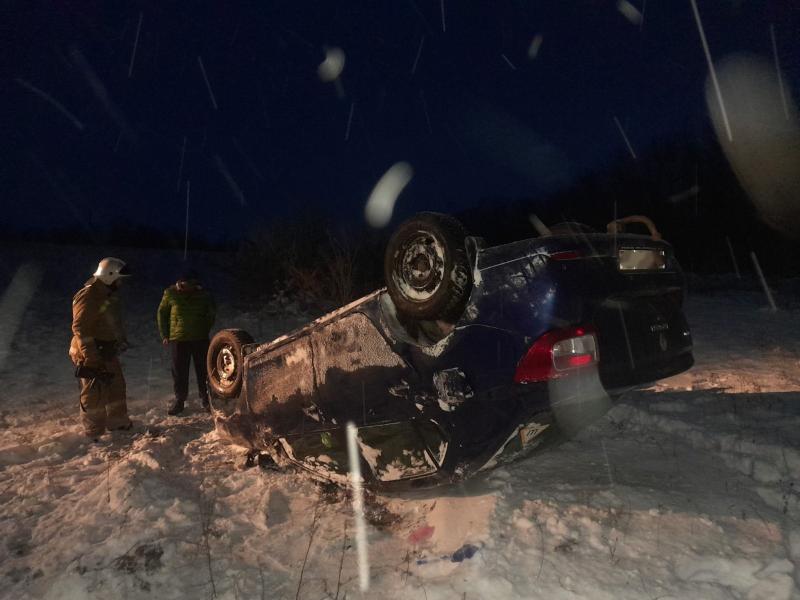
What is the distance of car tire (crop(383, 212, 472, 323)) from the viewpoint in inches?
104

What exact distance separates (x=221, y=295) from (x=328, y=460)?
1362cm

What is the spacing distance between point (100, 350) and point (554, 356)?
497 centimetres

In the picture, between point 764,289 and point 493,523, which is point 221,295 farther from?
point 764,289

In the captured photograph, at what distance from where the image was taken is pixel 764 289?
58.1 feet

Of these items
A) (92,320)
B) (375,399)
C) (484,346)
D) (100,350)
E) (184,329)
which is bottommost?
(375,399)

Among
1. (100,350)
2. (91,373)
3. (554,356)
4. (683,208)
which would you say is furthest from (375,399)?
(683,208)

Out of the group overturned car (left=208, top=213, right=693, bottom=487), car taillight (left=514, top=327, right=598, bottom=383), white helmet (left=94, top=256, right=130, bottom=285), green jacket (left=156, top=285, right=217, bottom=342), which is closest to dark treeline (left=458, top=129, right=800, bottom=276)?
green jacket (left=156, top=285, right=217, bottom=342)

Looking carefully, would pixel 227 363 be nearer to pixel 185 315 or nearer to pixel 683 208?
pixel 185 315

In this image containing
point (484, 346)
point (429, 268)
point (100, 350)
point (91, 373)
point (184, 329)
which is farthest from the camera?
point (184, 329)

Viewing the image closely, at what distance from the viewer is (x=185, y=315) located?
6234mm

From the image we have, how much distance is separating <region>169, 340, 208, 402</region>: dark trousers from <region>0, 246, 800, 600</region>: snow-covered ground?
1323 millimetres

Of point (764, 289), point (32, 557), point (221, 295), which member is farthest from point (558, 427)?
point (764, 289)

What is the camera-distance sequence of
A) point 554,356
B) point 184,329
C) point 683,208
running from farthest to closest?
point 683,208 < point 184,329 < point 554,356

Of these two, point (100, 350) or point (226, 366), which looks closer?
point (226, 366)
